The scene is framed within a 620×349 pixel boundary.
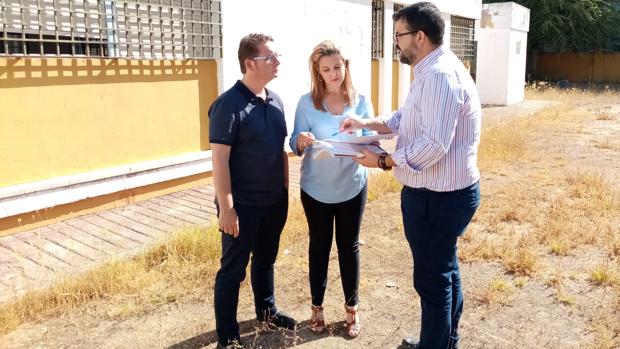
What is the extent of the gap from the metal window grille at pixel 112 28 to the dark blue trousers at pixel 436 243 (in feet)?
12.8

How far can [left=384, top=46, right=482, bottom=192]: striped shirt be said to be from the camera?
7.91 ft

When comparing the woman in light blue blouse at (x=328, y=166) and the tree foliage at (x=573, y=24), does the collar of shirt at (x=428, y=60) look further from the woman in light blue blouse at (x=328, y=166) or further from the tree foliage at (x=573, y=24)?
the tree foliage at (x=573, y=24)

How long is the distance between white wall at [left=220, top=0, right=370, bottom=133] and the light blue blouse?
332 centimetres

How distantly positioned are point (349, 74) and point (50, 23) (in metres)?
3.49

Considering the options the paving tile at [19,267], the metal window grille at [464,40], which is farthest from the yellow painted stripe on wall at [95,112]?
the metal window grille at [464,40]

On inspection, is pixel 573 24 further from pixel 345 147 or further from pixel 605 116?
pixel 345 147

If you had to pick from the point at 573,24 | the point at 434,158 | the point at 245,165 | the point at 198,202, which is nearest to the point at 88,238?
the point at 198,202

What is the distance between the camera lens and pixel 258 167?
9.48 feet

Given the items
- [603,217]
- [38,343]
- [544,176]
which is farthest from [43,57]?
[544,176]

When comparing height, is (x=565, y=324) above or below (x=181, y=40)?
below

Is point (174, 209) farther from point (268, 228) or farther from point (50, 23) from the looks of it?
point (268, 228)

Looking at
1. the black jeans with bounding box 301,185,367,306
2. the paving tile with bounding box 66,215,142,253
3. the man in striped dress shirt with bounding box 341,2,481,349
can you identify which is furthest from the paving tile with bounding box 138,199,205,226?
the man in striped dress shirt with bounding box 341,2,481,349

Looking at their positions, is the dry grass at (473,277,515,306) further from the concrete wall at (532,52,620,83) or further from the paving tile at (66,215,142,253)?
the concrete wall at (532,52,620,83)

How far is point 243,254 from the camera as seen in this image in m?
2.92
